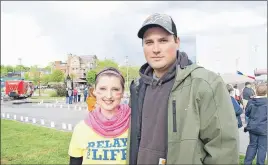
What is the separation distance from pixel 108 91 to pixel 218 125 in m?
0.82

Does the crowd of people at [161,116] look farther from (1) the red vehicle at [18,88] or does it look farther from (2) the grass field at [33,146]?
(1) the red vehicle at [18,88]

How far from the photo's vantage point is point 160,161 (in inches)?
69.9

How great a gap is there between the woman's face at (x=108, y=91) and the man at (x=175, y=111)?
0.72 ft

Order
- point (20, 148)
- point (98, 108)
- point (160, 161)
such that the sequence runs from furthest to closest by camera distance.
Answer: point (20, 148) < point (98, 108) < point (160, 161)

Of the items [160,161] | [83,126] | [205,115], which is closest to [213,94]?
[205,115]

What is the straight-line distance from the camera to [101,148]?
2111mm

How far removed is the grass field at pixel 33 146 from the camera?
21.5ft

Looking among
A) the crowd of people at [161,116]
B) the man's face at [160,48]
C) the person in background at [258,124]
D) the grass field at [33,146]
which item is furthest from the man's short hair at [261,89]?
the man's face at [160,48]

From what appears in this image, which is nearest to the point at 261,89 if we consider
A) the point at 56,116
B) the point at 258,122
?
the point at 258,122

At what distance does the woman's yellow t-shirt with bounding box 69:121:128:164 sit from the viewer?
2105 millimetres

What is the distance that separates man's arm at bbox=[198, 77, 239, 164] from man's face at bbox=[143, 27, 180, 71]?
30cm

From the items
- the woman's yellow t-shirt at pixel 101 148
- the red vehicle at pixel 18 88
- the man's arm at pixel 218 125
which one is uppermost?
the man's arm at pixel 218 125

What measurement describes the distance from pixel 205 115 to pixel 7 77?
24724mm

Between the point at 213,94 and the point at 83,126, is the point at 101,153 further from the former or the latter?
the point at 213,94
